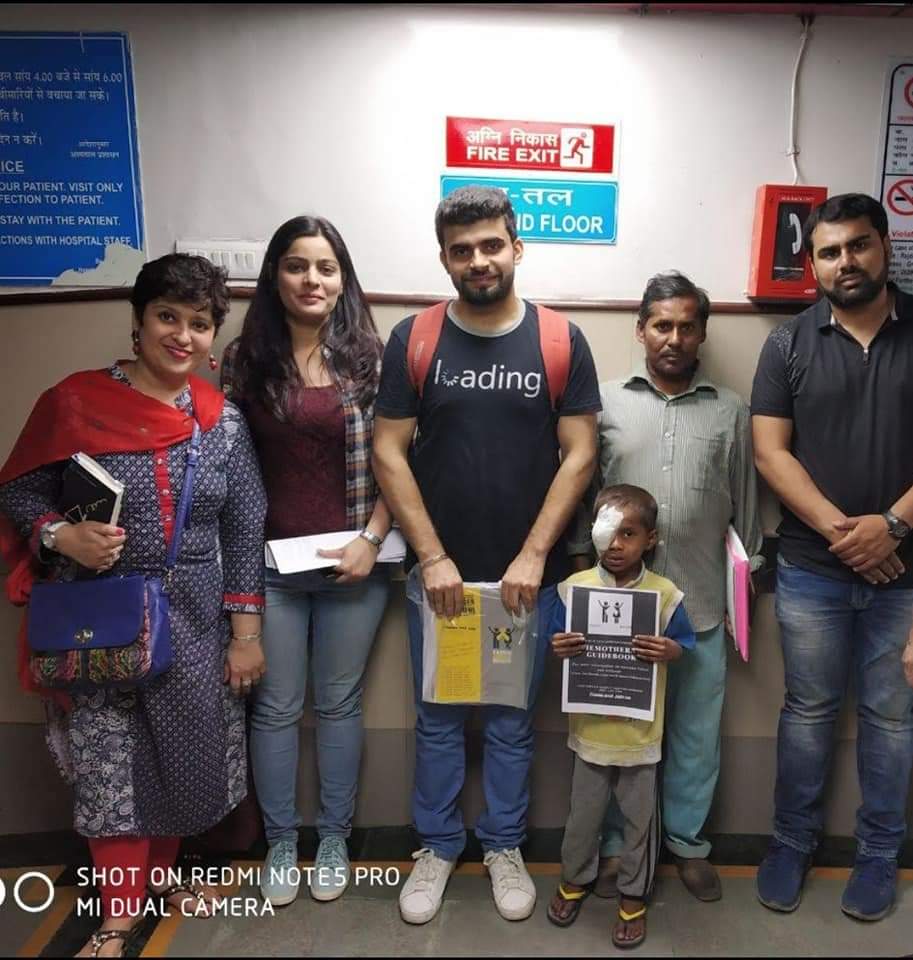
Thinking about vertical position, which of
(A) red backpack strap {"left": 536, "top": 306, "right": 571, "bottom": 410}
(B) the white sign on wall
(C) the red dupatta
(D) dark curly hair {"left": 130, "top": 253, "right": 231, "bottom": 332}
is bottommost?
(C) the red dupatta

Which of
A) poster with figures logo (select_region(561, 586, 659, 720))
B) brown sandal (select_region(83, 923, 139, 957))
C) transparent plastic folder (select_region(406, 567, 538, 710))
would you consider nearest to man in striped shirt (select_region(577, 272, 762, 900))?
poster with figures logo (select_region(561, 586, 659, 720))

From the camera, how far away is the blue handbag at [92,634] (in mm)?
1748

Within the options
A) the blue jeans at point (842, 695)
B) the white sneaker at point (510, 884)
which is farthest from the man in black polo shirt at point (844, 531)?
the white sneaker at point (510, 884)

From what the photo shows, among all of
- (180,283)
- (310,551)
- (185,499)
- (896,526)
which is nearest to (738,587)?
(896,526)

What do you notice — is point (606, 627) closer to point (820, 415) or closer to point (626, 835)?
point (626, 835)

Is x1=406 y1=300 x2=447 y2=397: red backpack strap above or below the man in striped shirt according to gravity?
above

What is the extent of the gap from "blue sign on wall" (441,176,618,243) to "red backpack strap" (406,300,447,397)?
441mm

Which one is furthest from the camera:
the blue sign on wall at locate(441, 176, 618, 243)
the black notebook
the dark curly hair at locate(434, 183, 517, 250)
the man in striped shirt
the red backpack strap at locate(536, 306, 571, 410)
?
the blue sign on wall at locate(441, 176, 618, 243)

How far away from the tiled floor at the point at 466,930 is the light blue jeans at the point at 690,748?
0.59 feet

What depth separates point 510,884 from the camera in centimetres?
211

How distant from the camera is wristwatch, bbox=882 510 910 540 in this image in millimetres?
1945

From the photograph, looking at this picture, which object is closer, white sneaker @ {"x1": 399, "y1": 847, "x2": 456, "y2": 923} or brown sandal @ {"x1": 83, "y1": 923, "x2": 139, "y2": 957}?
brown sandal @ {"x1": 83, "y1": 923, "x2": 139, "y2": 957}

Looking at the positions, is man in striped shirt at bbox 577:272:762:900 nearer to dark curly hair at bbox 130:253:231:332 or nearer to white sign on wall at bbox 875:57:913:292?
white sign on wall at bbox 875:57:913:292

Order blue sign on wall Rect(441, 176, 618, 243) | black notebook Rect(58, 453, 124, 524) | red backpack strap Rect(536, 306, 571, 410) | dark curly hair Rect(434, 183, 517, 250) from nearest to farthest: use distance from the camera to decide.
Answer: black notebook Rect(58, 453, 124, 524)
dark curly hair Rect(434, 183, 517, 250)
red backpack strap Rect(536, 306, 571, 410)
blue sign on wall Rect(441, 176, 618, 243)
